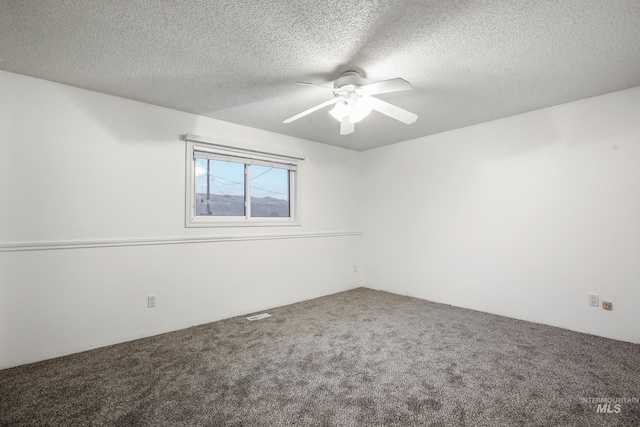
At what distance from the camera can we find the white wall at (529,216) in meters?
2.69

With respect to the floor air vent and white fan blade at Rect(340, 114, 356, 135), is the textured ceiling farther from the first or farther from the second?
the floor air vent

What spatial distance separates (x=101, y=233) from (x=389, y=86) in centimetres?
278

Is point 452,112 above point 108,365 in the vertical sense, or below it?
above

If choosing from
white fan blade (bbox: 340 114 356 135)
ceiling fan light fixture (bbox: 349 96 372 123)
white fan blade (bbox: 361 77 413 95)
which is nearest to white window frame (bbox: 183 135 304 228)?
white fan blade (bbox: 340 114 356 135)

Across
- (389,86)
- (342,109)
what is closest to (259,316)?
(342,109)

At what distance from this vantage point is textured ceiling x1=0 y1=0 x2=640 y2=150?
1637mm

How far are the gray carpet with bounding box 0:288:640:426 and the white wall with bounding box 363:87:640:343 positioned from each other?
41 centimetres

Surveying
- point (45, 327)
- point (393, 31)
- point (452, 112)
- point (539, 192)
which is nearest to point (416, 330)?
point (539, 192)

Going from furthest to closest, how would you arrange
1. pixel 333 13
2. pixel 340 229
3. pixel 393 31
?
pixel 340 229
pixel 393 31
pixel 333 13

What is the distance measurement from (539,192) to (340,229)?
8.57 ft

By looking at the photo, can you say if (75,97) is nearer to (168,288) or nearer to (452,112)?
(168,288)

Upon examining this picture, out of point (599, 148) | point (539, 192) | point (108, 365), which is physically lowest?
point (108, 365)

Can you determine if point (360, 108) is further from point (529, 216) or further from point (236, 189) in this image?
point (529, 216)

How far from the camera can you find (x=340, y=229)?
4.70 m
